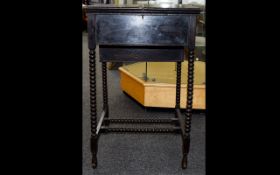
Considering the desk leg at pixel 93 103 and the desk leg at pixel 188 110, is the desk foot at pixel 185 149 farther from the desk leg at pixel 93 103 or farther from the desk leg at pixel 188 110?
the desk leg at pixel 93 103

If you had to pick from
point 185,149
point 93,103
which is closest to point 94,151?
point 93,103

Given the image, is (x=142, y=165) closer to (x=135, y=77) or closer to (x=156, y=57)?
(x=156, y=57)

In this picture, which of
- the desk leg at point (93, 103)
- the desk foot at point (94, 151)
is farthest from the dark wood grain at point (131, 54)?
the desk foot at point (94, 151)

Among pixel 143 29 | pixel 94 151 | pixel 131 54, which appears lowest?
pixel 94 151

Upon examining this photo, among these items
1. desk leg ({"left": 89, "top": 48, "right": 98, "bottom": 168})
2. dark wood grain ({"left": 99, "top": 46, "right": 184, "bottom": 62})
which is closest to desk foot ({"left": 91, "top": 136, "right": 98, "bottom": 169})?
desk leg ({"left": 89, "top": 48, "right": 98, "bottom": 168})

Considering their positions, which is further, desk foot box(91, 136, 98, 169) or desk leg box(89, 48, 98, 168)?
desk foot box(91, 136, 98, 169)

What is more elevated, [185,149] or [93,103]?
[93,103]

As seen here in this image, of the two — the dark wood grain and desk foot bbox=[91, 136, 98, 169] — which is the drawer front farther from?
desk foot bbox=[91, 136, 98, 169]

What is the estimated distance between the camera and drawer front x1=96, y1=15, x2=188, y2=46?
55.8 inches

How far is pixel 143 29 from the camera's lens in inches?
56.1

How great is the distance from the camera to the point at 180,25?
4.65ft

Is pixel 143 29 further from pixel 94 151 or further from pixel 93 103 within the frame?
pixel 94 151

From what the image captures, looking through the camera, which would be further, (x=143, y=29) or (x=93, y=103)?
(x=93, y=103)
